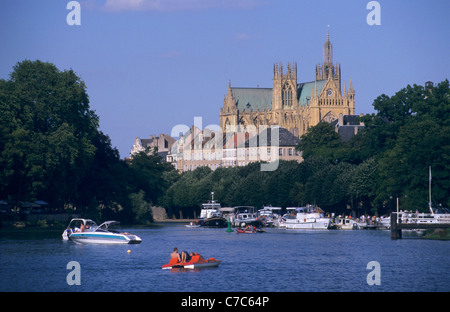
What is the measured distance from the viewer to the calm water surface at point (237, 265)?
67.6 meters

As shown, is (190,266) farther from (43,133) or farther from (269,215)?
(269,215)

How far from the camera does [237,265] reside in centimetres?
8144

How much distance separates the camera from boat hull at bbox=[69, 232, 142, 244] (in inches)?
4200

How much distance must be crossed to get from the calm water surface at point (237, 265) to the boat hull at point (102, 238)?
1003mm

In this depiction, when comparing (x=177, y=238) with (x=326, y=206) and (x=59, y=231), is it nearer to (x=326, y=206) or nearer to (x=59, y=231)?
(x=59, y=231)

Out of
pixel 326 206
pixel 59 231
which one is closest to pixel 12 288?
pixel 59 231

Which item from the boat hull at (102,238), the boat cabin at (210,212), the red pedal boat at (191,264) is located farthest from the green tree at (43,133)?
the red pedal boat at (191,264)

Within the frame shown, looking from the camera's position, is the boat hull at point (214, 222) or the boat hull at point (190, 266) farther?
the boat hull at point (214, 222)

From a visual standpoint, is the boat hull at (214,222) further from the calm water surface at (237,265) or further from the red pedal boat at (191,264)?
the red pedal boat at (191,264)

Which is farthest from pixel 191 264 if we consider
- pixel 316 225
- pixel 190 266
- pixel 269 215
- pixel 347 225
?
pixel 269 215

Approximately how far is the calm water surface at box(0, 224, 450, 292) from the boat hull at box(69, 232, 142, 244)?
100 cm

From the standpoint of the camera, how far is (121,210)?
166250mm
